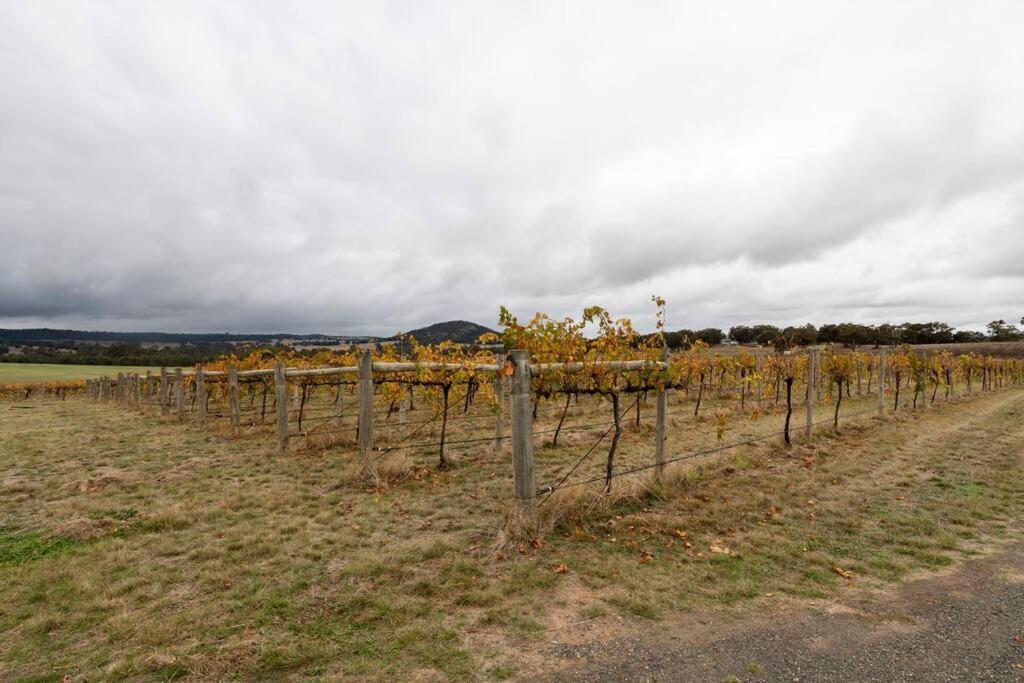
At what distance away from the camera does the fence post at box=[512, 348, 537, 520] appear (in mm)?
5531

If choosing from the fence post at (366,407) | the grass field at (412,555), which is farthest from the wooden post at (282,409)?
the fence post at (366,407)

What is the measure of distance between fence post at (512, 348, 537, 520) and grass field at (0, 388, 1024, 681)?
0.44m

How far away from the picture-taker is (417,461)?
10.0m

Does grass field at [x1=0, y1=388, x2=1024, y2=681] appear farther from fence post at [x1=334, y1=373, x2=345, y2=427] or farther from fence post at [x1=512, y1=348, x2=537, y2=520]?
fence post at [x1=334, y1=373, x2=345, y2=427]

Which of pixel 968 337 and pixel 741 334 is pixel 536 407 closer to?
pixel 741 334

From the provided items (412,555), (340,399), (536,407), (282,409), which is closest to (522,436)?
(412,555)

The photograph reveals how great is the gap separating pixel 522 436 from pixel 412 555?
1.77m

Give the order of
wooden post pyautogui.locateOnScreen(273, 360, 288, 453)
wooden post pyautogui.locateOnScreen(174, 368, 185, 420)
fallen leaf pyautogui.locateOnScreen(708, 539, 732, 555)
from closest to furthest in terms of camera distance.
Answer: fallen leaf pyautogui.locateOnScreen(708, 539, 732, 555), wooden post pyautogui.locateOnScreen(273, 360, 288, 453), wooden post pyautogui.locateOnScreen(174, 368, 185, 420)

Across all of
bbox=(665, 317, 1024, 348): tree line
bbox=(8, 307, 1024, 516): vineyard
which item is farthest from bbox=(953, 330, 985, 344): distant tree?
bbox=(8, 307, 1024, 516): vineyard

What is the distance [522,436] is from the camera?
552 cm

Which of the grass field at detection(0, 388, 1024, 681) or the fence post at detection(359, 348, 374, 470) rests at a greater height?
the fence post at detection(359, 348, 374, 470)

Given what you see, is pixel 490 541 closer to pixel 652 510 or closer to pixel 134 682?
pixel 652 510

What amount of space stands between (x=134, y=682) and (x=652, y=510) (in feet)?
18.6

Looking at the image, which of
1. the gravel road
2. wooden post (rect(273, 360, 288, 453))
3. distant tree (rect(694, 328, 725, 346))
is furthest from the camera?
distant tree (rect(694, 328, 725, 346))
